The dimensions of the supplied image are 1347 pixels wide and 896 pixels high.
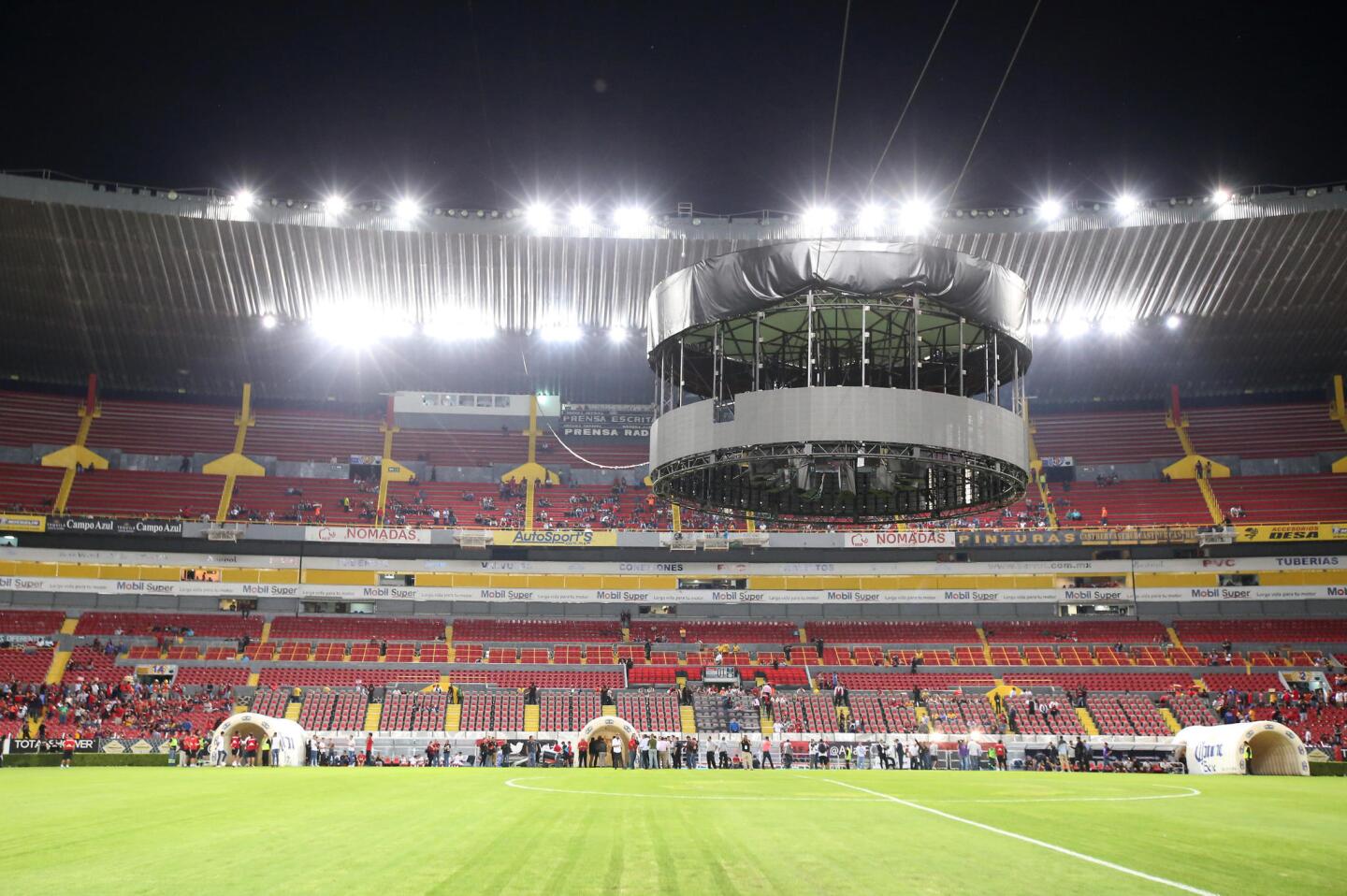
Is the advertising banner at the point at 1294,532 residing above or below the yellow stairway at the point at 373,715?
above

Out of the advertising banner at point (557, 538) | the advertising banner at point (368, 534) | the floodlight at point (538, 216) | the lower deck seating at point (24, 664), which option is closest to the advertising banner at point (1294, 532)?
the advertising banner at point (557, 538)

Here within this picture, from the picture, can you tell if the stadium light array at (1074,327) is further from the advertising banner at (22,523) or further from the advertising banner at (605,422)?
the advertising banner at (22,523)

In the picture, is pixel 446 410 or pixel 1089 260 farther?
pixel 446 410

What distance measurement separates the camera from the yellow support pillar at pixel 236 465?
65750 mm

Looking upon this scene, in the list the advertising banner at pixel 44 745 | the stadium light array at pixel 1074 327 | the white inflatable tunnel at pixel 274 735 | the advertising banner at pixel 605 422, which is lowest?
the advertising banner at pixel 44 745

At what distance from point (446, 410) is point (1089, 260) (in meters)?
46.5

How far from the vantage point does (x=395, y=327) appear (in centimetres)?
6550

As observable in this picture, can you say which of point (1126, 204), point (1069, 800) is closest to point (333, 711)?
point (1069, 800)

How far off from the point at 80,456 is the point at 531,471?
3021 cm

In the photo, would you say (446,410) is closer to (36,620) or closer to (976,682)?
(36,620)

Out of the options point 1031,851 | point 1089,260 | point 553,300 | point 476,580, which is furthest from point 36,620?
point 1089,260

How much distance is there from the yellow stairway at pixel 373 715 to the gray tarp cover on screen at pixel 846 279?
3324 cm

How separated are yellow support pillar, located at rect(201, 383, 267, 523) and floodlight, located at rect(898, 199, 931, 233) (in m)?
46.2

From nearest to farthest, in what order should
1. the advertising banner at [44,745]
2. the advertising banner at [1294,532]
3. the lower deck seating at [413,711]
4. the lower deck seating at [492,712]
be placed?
the advertising banner at [44,745]
the lower deck seating at [413,711]
the lower deck seating at [492,712]
the advertising banner at [1294,532]
